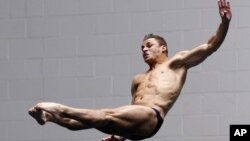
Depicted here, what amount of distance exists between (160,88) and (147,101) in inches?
3.8

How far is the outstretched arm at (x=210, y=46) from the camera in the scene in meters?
5.45

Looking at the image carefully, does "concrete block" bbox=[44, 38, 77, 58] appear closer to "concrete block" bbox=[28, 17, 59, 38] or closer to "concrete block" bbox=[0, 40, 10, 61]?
"concrete block" bbox=[28, 17, 59, 38]

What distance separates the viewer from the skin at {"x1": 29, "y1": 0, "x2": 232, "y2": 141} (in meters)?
5.21

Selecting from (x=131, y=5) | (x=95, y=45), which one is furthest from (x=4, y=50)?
(x=131, y=5)

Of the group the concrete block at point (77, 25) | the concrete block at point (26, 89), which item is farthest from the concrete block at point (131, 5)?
the concrete block at point (26, 89)

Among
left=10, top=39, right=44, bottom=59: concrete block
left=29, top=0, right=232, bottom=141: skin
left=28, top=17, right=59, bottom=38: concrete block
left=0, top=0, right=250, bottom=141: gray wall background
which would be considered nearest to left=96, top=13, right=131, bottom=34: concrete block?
left=0, top=0, right=250, bottom=141: gray wall background

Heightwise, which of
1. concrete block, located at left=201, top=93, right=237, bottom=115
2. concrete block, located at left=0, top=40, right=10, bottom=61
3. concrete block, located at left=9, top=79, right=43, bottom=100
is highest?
concrete block, located at left=0, top=40, right=10, bottom=61

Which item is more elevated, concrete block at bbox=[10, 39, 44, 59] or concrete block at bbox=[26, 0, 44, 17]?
concrete block at bbox=[26, 0, 44, 17]

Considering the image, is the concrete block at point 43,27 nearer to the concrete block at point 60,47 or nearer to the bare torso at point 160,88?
the concrete block at point 60,47

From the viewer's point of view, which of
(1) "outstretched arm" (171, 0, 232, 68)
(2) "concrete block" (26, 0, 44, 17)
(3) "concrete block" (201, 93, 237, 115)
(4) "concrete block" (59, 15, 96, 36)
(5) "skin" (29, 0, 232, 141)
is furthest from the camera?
(2) "concrete block" (26, 0, 44, 17)

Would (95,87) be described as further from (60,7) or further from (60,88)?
(60,7)

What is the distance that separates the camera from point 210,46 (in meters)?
5.58

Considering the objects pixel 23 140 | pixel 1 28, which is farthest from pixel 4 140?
pixel 1 28

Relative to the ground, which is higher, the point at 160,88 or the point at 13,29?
the point at 13,29
